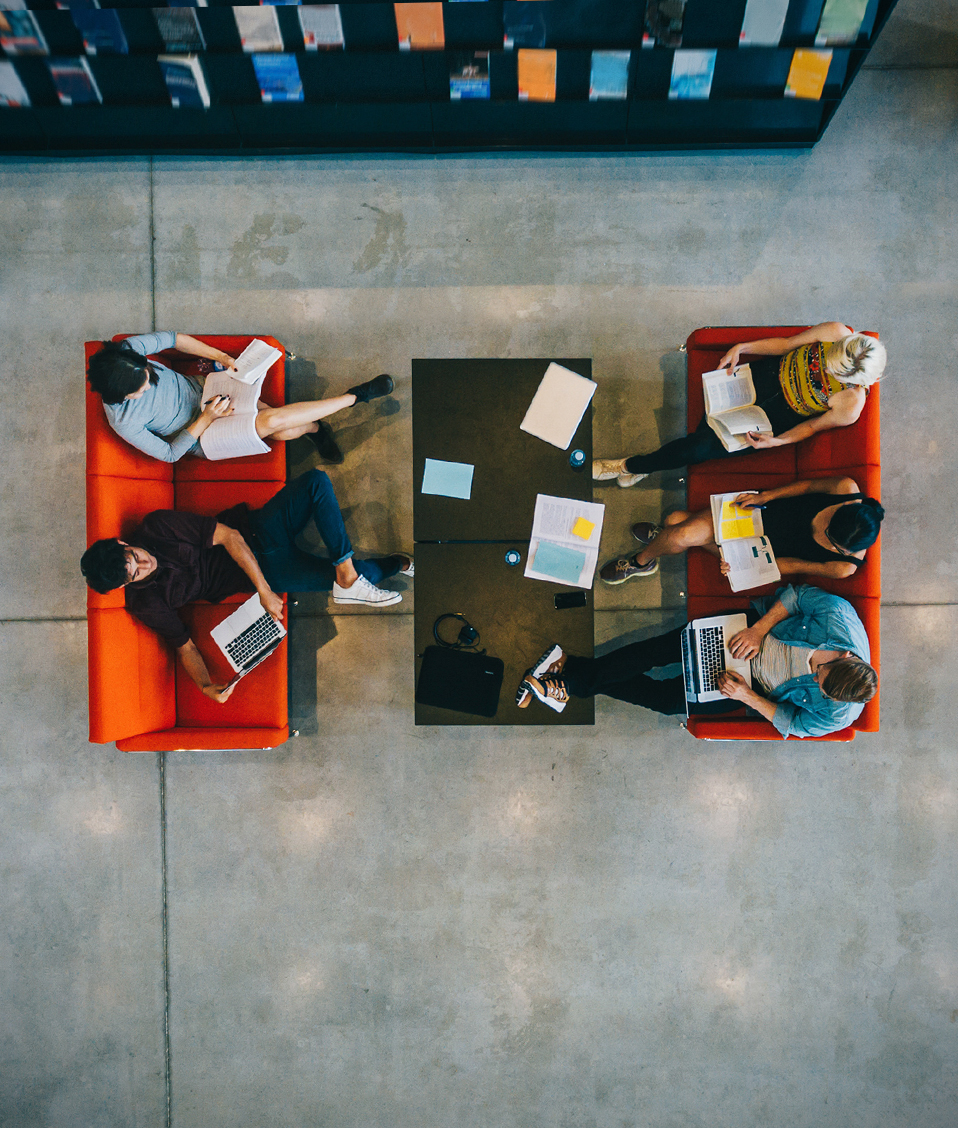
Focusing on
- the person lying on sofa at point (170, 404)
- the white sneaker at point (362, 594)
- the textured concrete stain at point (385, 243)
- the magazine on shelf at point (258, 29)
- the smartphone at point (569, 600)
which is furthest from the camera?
the textured concrete stain at point (385, 243)

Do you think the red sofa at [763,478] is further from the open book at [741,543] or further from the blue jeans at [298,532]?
the blue jeans at [298,532]

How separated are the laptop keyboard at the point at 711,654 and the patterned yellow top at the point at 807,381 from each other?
1.07m

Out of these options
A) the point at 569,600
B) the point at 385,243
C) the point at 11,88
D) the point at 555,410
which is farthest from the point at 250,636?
the point at 11,88

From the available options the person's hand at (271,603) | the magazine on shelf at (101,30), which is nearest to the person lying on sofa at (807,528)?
the person's hand at (271,603)

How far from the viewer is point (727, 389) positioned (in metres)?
3.01

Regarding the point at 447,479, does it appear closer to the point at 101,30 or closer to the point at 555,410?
the point at 555,410

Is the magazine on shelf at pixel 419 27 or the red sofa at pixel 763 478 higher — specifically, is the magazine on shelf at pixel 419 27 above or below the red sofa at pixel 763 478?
above

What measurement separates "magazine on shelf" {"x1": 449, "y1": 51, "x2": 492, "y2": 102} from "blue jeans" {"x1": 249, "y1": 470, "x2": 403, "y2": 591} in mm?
2033

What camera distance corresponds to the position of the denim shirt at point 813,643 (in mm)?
2660

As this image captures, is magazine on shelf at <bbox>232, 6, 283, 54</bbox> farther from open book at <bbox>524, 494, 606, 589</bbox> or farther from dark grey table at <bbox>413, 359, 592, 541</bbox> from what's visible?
open book at <bbox>524, 494, 606, 589</bbox>

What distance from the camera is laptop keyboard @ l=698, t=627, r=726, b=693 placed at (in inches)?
118

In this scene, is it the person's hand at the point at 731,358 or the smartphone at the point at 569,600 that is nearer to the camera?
the smartphone at the point at 569,600

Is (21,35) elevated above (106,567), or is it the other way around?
(21,35)

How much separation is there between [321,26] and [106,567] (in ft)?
8.47
